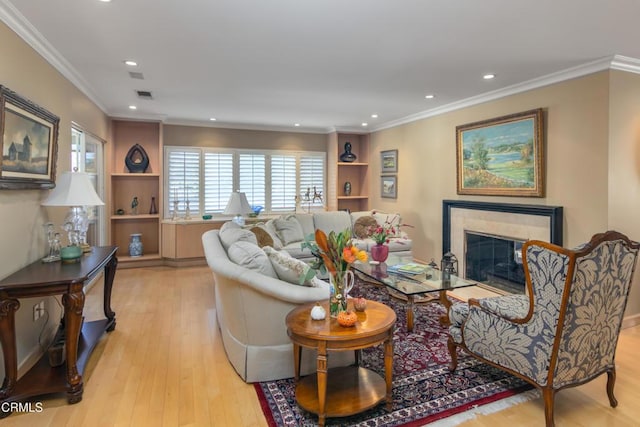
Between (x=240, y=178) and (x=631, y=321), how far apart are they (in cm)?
619

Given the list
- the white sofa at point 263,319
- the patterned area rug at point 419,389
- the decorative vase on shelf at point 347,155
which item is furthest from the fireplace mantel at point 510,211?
the white sofa at point 263,319

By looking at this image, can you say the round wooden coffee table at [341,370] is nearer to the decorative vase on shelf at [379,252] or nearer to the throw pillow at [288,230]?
the decorative vase on shelf at [379,252]

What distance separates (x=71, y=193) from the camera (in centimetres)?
298

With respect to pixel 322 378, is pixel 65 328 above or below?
above

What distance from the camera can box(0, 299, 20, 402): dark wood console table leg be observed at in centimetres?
221

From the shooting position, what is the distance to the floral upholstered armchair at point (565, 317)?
194 centimetres

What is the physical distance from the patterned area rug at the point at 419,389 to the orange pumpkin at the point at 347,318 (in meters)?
0.60

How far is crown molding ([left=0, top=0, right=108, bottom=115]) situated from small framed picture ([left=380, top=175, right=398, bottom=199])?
5037mm

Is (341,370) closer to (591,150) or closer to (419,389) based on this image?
(419,389)

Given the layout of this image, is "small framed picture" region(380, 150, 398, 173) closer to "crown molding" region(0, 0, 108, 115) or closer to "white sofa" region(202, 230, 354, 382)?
"white sofa" region(202, 230, 354, 382)

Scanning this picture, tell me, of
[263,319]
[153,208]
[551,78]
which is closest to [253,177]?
[153,208]

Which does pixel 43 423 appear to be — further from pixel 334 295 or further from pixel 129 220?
pixel 129 220

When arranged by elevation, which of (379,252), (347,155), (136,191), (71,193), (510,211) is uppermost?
(347,155)

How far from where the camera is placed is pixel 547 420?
2062mm
